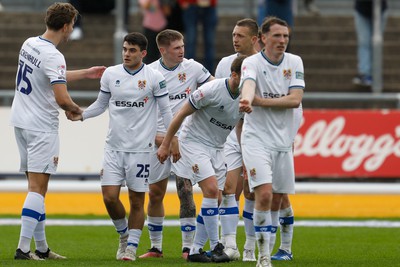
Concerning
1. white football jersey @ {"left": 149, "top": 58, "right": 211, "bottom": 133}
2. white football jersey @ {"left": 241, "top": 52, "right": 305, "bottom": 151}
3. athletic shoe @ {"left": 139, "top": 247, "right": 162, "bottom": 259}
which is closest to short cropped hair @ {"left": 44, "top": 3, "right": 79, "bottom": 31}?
white football jersey @ {"left": 149, "top": 58, "right": 211, "bottom": 133}

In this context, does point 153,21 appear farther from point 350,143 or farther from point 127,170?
point 127,170

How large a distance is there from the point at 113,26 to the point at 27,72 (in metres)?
11.4

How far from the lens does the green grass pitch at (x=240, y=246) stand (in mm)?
11461

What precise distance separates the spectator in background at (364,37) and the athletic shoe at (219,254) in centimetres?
941

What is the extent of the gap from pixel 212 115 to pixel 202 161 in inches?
18.0

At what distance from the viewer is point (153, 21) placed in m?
20.2

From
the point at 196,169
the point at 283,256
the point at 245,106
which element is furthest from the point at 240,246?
the point at 245,106

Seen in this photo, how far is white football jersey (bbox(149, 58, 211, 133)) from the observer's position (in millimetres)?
12367

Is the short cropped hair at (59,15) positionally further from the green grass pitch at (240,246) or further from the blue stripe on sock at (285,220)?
the blue stripe on sock at (285,220)

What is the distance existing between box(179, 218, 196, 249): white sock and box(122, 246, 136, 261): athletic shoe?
0.60 m

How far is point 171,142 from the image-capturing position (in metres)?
11.5

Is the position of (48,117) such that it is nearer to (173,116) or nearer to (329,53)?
(173,116)

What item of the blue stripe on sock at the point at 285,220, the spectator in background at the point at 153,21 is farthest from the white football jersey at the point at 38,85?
the spectator in background at the point at 153,21

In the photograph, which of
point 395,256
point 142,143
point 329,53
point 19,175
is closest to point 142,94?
point 142,143
